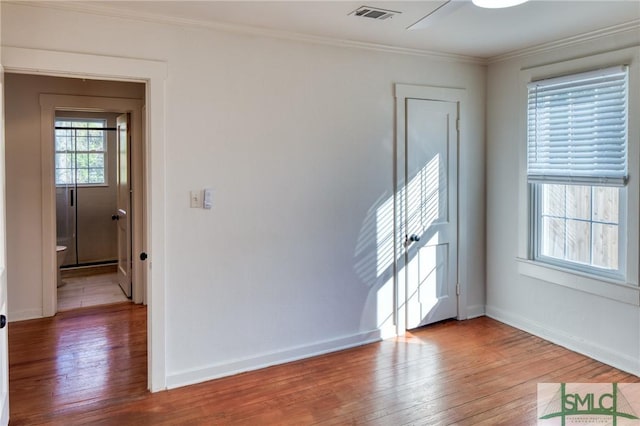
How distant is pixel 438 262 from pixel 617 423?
189cm

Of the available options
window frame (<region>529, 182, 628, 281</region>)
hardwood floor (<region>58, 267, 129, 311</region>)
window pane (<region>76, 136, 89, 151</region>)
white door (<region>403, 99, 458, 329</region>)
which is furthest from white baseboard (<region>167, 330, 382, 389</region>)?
window pane (<region>76, 136, 89, 151</region>)

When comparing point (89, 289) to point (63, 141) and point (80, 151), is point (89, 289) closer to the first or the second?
point (80, 151)

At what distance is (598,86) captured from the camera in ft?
11.1

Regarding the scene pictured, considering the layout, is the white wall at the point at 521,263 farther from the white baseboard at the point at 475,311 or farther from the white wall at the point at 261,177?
the white wall at the point at 261,177

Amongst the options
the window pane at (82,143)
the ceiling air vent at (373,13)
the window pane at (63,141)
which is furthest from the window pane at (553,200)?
the window pane at (63,141)

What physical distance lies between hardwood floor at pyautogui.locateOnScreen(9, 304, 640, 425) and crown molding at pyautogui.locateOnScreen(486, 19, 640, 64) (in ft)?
8.04

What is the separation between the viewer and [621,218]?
10.9 feet

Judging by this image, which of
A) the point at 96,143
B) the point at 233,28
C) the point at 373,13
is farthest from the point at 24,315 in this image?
the point at 373,13

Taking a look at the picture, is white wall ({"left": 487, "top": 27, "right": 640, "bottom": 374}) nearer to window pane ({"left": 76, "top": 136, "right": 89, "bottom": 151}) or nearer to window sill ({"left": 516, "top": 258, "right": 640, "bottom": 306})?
window sill ({"left": 516, "top": 258, "right": 640, "bottom": 306})

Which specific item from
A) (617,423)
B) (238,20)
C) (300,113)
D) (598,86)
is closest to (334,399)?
(617,423)

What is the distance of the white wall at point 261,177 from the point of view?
9.84 feet

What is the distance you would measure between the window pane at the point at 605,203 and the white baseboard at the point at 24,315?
16.7 feet

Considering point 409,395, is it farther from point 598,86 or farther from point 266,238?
point 598,86

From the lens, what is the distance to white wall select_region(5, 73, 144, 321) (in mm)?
4293
